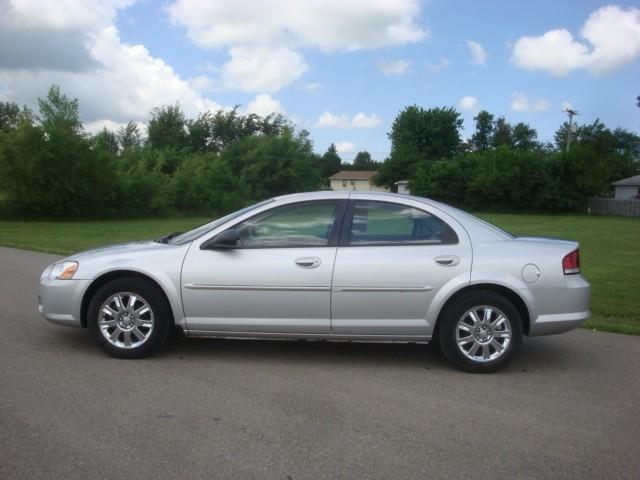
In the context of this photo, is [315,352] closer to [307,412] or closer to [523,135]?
[307,412]

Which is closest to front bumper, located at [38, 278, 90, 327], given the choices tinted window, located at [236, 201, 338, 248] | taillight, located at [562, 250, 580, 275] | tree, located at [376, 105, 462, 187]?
tinted window, located at [236, 201, 338, 248]

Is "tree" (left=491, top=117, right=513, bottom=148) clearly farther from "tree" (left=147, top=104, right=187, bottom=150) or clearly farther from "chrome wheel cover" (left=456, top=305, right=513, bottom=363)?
"chrome wheel cover" (left=456, top=305, right=513, bottom=363)

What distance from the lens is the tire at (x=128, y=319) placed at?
5.41 m

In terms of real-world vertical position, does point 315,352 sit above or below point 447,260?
below

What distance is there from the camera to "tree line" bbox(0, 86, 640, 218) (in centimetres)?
2992

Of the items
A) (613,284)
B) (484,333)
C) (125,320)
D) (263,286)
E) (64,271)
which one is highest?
(64,271)

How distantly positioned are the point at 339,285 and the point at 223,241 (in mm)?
1086

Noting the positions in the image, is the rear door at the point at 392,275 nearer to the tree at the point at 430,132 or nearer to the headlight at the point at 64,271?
the headlight at the point at 64,271

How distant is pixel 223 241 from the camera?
533 cm

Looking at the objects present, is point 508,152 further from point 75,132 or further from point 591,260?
point 591,260

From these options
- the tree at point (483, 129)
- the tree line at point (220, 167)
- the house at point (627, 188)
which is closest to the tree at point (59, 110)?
the tree line at point (220, 167)

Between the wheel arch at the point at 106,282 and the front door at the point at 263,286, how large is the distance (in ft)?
0.72

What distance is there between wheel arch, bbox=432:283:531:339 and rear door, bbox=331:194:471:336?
14 centimetres

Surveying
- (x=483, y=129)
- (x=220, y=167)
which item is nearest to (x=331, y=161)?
(x=483, y=129)
